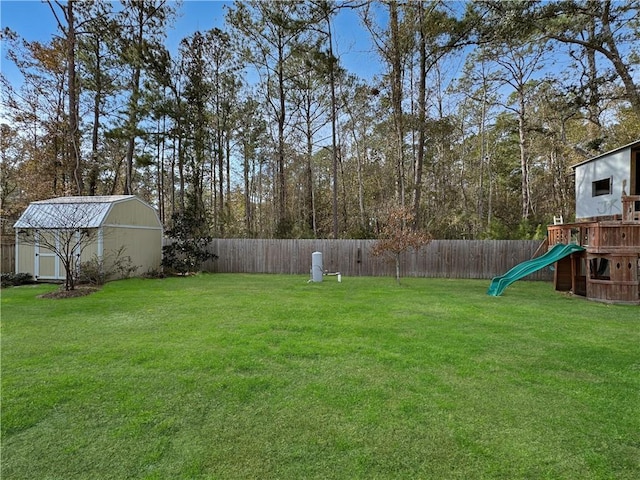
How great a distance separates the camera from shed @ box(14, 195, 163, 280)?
30.8ft

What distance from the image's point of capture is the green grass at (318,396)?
6.34 feet

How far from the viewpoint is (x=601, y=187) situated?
957 cm

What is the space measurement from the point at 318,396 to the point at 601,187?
1073cm

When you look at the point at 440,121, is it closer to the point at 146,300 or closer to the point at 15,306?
the point at 146,300

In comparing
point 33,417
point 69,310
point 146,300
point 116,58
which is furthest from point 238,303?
point 116,58

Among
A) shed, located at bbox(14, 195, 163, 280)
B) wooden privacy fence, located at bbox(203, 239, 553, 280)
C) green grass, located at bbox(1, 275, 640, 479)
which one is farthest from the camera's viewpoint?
wooden privacy fence, located at bbox(203, 239, 553, 280)

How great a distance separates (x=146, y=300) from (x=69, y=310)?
4.17 feet

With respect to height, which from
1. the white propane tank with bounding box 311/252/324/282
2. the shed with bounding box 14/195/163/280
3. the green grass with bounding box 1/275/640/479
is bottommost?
the green grass with bounding box 1/275/640/479

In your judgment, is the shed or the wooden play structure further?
the shed

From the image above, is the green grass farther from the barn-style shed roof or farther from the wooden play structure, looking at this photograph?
the barn-style shed roof

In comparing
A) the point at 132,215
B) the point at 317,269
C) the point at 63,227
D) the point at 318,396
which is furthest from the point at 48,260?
the point at 318,396

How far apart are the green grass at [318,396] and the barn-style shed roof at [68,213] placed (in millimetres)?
4519

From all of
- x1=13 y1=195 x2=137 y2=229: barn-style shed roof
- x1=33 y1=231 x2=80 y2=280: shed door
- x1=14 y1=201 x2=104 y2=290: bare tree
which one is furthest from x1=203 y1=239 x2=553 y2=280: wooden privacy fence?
x1=33 y1=231 x2=80 y2=280: shed door

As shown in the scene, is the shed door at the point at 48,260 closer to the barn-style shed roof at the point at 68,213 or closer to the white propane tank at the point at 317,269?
the barn-style shed roof at the point at 68,213
